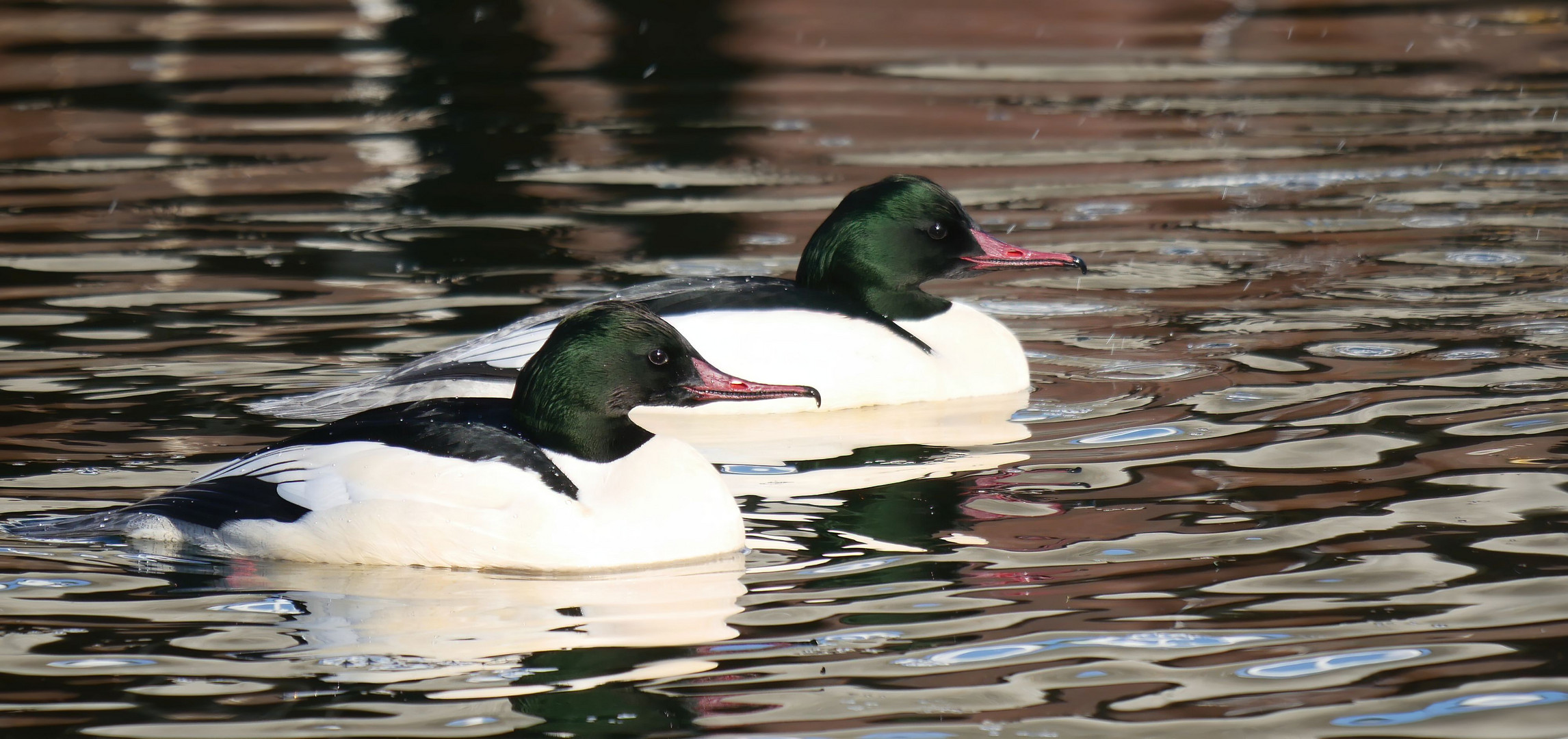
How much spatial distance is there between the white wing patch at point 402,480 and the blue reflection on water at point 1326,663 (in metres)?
2.07

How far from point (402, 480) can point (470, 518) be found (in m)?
0.23

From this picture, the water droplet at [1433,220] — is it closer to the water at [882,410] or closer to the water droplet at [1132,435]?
the water at [882,410]

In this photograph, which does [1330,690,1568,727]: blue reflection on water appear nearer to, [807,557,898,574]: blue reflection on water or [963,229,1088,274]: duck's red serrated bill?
[807,557,898,574]: blue reflection on water

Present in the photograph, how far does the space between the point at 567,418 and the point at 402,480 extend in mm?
521

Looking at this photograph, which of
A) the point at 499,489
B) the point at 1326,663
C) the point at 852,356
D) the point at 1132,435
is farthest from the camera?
the point at 852,356

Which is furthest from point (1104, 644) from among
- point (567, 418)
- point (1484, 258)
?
point (1484, 258)

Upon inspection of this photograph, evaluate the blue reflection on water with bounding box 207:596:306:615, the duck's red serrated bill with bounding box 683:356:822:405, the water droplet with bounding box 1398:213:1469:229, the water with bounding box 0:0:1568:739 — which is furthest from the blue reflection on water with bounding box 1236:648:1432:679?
the water droplet with bounding box 1398:213:1469:229

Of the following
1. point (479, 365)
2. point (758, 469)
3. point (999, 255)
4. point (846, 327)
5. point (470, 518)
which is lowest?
point (758, 469)

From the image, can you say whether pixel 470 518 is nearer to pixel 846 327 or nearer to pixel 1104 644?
pixel 1104 644

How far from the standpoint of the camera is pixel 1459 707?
4887 millimetres

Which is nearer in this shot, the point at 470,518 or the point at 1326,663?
the point at 1326,663

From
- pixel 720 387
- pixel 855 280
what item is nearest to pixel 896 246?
pixel 855 280

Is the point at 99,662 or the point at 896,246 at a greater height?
the point at 896,246

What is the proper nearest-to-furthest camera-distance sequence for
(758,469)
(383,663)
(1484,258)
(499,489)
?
(383,663) → (499,489) → (758,469) → (1484,258)
